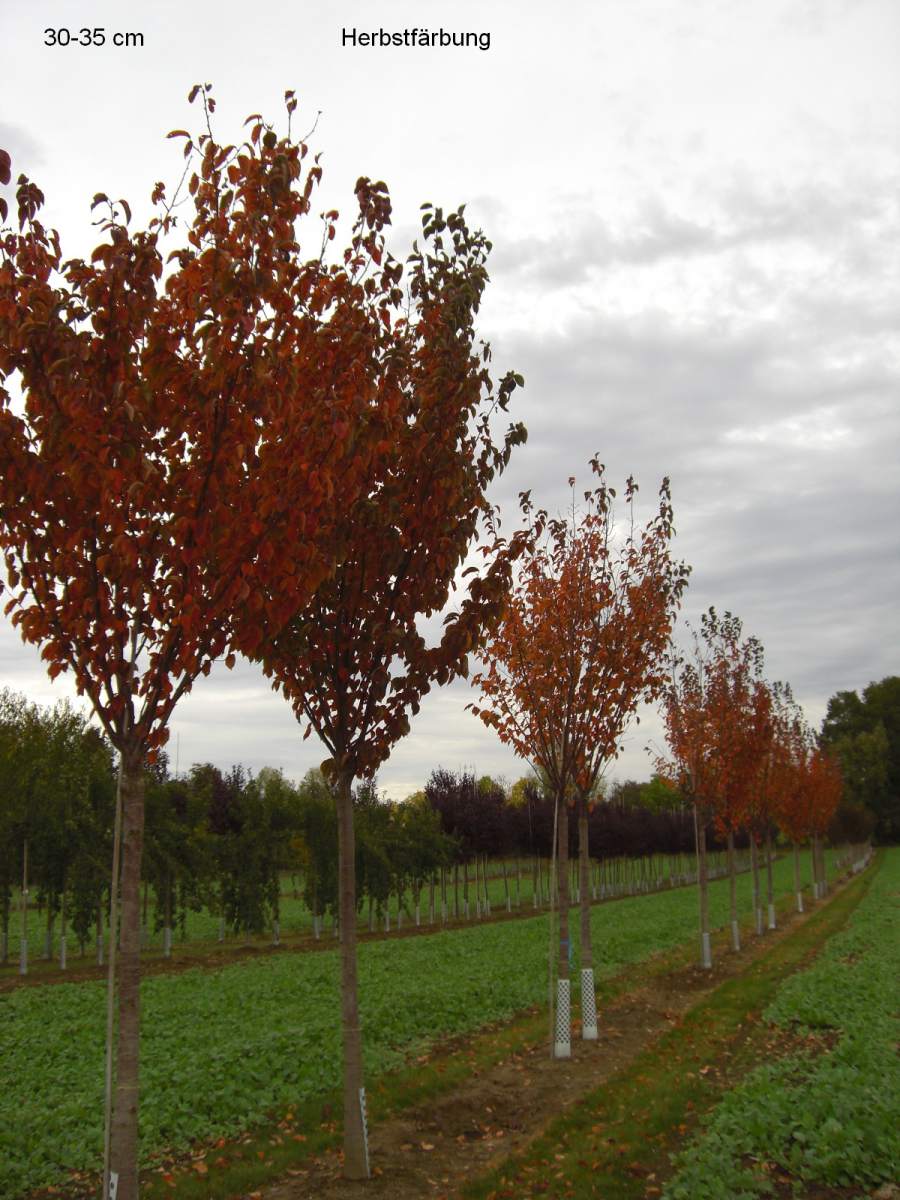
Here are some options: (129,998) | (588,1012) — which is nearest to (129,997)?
(129,998)

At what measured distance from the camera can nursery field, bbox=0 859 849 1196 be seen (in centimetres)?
795

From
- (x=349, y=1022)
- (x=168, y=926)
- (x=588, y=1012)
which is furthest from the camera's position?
(x=168, y=926)

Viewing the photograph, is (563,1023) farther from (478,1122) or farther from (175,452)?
(175,452)

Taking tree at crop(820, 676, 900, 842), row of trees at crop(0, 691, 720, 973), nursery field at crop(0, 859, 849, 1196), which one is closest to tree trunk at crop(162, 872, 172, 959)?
row of trees at crop(0, 691, 720, 973)

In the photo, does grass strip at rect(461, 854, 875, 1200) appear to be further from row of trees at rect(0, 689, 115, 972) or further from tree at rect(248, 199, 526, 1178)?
row of trees at rect(0, 689, 115, 972)

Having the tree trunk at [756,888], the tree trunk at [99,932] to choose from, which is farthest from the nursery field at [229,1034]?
the tree trunk at [99,932]

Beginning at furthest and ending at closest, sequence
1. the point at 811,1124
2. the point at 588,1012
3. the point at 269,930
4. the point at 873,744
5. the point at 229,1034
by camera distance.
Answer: the point at 873,744 → the point at 269,930 → the point at 588,1012 → the point at 229,1034 → the point at 811,1124

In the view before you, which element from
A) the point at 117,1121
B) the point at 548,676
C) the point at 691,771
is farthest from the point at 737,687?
the point at 117,1121

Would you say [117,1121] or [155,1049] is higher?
[117,1121]

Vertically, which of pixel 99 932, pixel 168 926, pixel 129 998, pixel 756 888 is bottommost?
pixel 168 926

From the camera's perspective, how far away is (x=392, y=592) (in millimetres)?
7281

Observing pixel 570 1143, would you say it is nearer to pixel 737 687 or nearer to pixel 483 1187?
pixel 483 1187

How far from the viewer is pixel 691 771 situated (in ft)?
70.5

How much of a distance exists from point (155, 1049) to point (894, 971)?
496 inches
